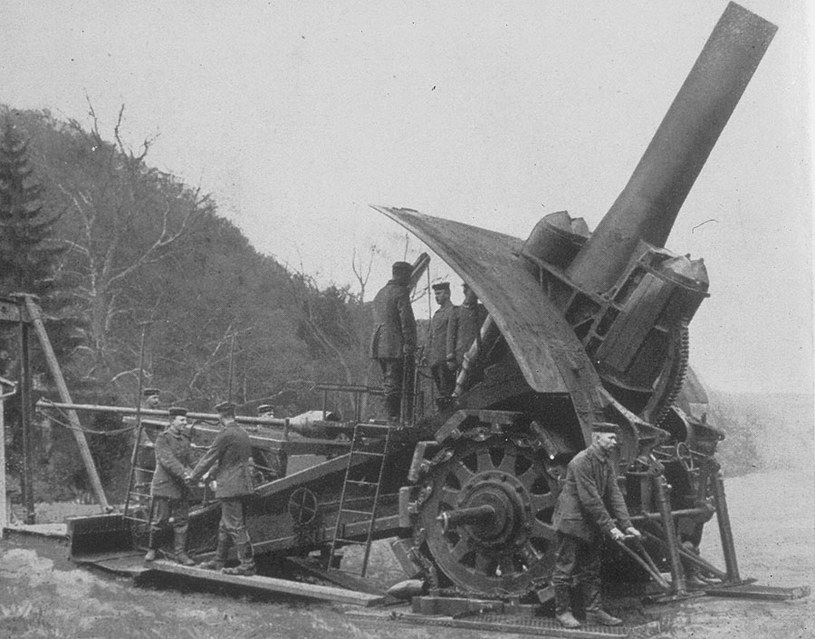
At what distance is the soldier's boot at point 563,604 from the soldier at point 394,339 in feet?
9.78

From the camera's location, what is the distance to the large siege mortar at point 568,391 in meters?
7.44

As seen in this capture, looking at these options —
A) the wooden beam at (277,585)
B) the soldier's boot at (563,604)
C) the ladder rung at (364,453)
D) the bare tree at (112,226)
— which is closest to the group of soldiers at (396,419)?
the soldier's boot at (563,604)

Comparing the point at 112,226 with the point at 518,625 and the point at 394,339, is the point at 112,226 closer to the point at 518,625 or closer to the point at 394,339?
the point at 394,339

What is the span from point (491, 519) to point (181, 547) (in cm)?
359

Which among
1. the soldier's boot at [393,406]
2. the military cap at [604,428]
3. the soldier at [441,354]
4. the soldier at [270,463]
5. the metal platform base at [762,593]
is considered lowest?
the metal platform base at [762,593]

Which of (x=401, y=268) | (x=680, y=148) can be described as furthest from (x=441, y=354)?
(x=680, y=148)

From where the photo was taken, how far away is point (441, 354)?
367 inches

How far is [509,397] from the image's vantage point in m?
8.12

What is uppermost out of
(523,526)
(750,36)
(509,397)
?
(750,36)

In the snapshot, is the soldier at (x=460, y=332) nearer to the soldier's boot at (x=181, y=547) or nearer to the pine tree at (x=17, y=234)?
the soldier's boot at (x=181, y=547)

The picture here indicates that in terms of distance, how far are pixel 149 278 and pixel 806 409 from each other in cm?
2554

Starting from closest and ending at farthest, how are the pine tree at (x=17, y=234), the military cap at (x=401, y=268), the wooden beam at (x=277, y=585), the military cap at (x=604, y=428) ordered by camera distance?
the military cap at (x=604, y=428) < the wooden beam at (x=277, y=585) < the military cap at (x=401, y=268) < the pine tree at (x=17, y=234)

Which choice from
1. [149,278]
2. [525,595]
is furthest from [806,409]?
[149,278]

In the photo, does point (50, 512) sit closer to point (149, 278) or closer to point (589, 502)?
point (589, 502)
